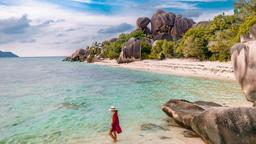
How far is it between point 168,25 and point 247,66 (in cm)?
11050

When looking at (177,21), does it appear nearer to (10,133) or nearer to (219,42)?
(219,42)

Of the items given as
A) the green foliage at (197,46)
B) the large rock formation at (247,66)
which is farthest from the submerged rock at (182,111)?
the green foliage at (197,46)

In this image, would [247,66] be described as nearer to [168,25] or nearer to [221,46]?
[221,46]

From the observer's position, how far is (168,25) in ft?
403

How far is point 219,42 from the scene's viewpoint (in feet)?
192

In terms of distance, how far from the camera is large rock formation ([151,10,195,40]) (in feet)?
390

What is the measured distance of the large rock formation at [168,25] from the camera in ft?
390

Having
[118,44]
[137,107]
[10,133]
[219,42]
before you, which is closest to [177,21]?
[118,44]

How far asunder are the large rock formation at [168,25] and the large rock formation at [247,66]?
10385cm

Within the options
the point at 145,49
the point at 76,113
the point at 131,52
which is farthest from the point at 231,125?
the point at 145,49

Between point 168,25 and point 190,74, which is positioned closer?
point 190,74

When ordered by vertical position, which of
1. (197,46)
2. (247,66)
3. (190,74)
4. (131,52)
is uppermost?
(197,46)

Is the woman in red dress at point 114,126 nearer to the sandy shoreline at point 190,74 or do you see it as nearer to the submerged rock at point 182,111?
the sandy shoreline at point 190,74

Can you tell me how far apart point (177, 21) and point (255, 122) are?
372 ft
